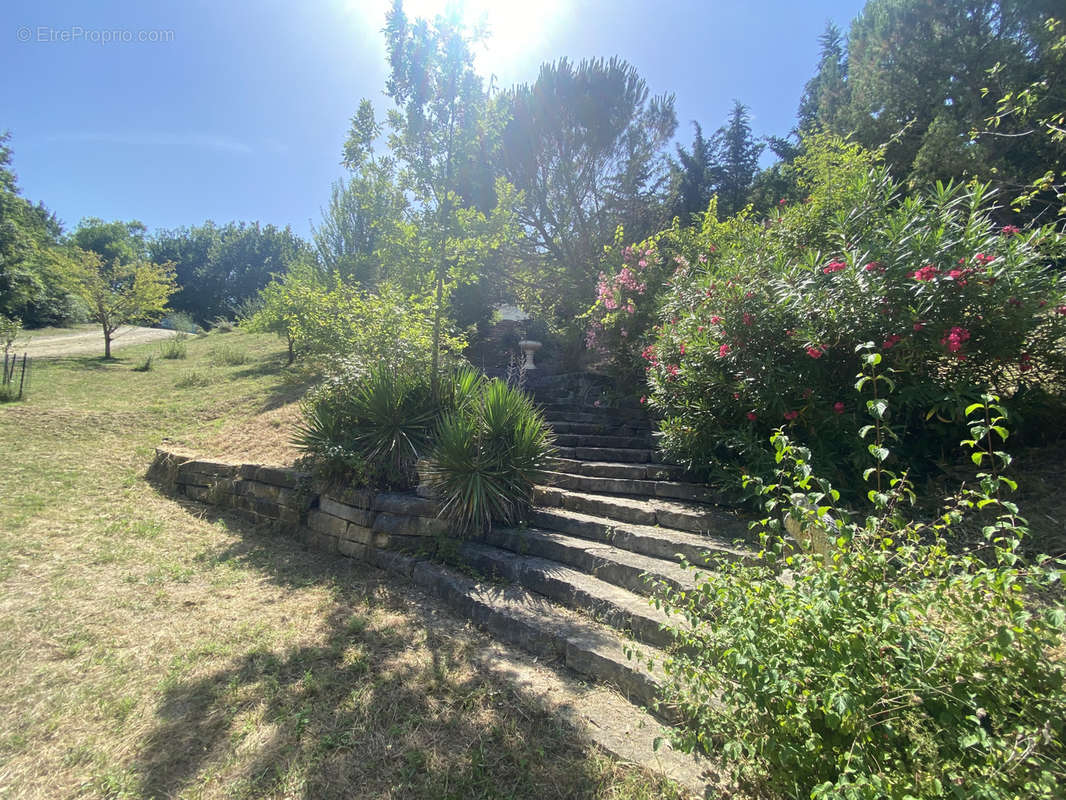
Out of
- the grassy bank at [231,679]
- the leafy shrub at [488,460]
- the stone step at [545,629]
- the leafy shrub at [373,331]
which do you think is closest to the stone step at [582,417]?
the leafy shrub at [373,331]

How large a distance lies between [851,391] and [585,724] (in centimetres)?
284

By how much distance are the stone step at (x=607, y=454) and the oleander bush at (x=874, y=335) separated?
818 millimetres

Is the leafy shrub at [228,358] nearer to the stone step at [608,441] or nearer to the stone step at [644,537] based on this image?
the stone step at [608,441]

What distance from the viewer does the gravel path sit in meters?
14.4

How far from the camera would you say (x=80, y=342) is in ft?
57.9

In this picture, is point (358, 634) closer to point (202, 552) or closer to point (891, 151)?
point (202, 552)

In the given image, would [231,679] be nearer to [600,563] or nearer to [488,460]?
[488,460]

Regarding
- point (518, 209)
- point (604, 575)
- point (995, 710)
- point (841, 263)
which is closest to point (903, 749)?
point (995, 710)

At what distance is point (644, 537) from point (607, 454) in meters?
2.09

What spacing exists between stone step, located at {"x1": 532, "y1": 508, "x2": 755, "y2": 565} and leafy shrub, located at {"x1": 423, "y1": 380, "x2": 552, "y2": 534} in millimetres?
331

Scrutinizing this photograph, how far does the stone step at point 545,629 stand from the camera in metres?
2.23

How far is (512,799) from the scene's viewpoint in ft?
5.51

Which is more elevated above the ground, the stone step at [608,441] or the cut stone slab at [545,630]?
the stone step at [608,441]

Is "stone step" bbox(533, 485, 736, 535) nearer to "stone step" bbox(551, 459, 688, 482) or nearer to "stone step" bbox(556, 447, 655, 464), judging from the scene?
"stone step" bbox(551, 459, 688, 482)
